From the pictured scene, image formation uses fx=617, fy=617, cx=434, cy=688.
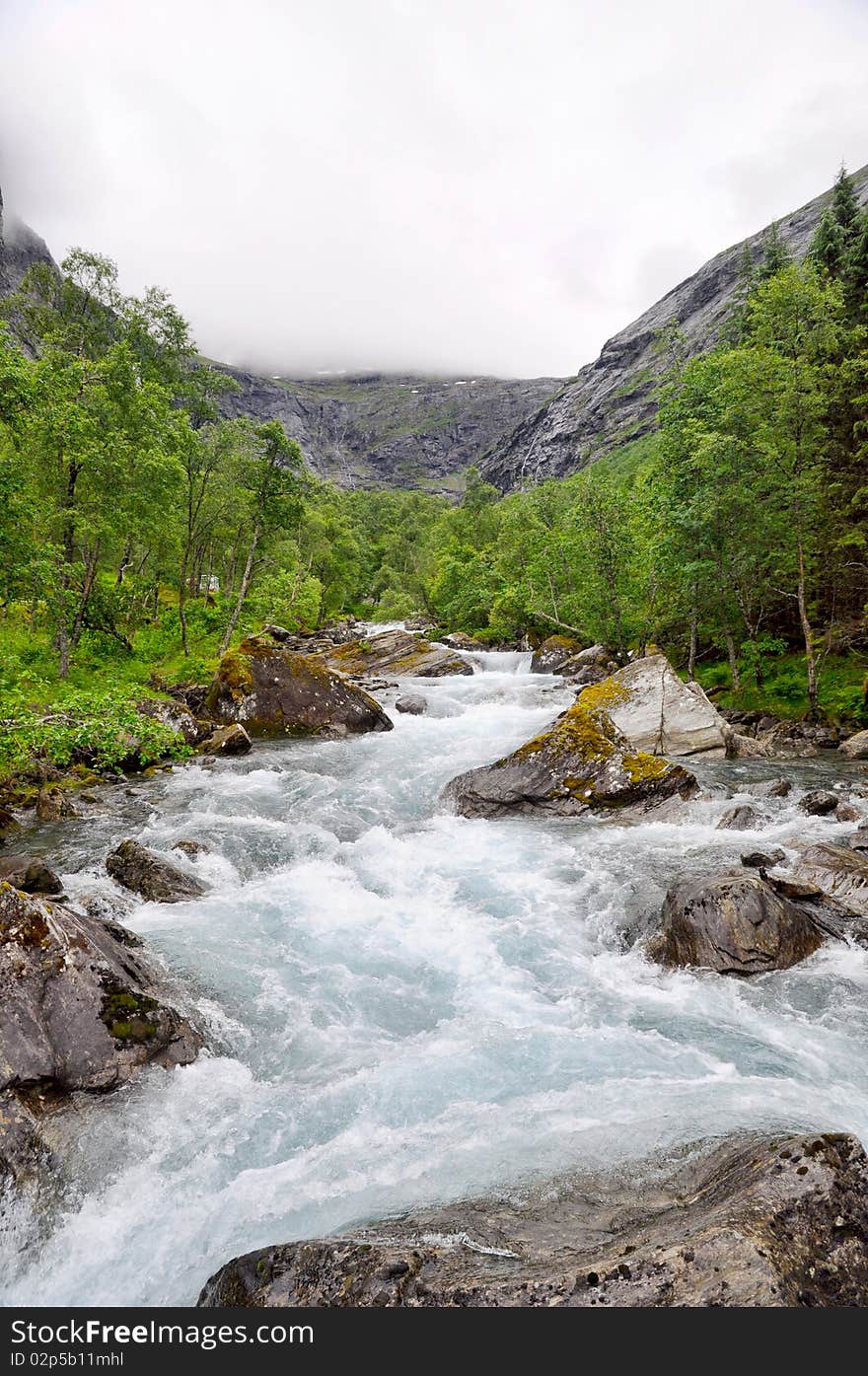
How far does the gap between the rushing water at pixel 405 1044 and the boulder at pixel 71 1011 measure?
363 millimetres

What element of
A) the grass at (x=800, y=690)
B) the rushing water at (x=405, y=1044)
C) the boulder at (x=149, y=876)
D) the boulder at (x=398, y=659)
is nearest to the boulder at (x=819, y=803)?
the rushing water at (x=405, y=1044)

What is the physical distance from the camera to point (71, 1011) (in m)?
6.99

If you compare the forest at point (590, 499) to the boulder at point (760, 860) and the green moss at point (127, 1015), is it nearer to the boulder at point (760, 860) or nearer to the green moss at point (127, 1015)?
the green moss at point (127, 1015)

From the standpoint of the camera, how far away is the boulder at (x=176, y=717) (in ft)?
74.9

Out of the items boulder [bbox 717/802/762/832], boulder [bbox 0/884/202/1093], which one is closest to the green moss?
boulder [bbox 0/884/202/1093]

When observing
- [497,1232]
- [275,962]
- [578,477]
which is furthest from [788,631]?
[497,1232]

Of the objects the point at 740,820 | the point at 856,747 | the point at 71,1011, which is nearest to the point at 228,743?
the point at 71,1011

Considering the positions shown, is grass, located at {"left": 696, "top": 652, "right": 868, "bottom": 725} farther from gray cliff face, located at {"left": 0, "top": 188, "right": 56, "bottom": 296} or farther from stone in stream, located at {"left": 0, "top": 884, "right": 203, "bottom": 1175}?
gray cliff face, located at {"left": 0, "top": 188, "right": 56, "bottom": 296}

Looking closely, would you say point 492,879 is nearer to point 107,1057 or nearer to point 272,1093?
point 272,1093

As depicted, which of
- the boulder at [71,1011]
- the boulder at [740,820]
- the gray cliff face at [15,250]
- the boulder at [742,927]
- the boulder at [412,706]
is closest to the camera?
the boulder at [71,1011]

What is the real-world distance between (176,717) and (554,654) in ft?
86.5

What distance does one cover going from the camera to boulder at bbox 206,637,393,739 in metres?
25.4

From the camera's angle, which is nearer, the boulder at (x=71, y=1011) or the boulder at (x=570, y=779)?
the boulder at (x=71, y=1011)

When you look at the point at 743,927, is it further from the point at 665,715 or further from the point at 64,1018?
the point at 665,715
